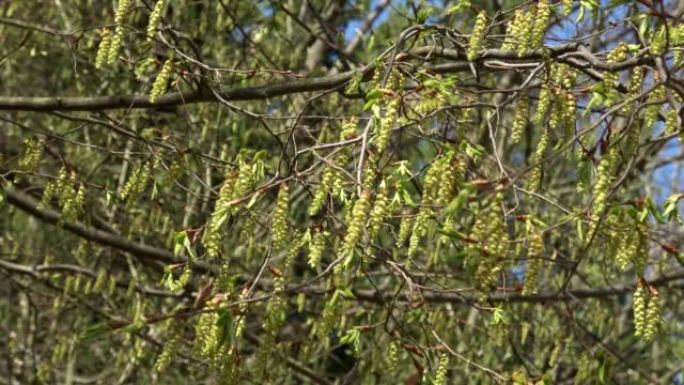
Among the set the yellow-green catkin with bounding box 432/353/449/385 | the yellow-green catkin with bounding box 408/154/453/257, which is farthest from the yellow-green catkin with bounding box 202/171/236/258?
the yellow-green catkin with bounding box 432/353/449/385

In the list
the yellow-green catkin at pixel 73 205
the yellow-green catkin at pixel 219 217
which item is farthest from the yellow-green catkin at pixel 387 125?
the yellow-green catkin at pixel 73 205

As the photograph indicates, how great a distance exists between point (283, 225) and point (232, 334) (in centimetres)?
34

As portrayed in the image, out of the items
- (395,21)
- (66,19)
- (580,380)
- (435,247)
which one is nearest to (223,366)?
(580,380)

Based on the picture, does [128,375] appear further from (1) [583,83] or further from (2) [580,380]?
(1) [583,83]

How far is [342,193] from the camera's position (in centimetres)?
321

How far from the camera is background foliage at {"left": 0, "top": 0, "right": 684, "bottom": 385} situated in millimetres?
3049

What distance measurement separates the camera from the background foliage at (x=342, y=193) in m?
3.05

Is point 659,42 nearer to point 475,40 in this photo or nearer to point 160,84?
point 475,40

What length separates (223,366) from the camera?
3299 mm

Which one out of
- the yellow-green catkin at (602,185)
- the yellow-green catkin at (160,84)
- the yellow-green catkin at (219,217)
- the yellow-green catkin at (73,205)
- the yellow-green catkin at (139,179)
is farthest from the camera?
the yellow-green catkin at (73,205)

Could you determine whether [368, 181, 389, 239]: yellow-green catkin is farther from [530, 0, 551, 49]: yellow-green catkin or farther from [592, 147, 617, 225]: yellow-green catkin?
[530, 0, 551, 49]: yellow-green catkin

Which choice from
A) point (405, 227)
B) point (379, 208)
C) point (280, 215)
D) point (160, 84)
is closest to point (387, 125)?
point (379, 208)

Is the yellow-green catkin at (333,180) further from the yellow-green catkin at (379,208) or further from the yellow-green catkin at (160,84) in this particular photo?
the yellow-green catkin at (160,84)

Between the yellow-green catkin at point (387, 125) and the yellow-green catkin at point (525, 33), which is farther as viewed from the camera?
the yellow-green catkin at point (525, 33)
